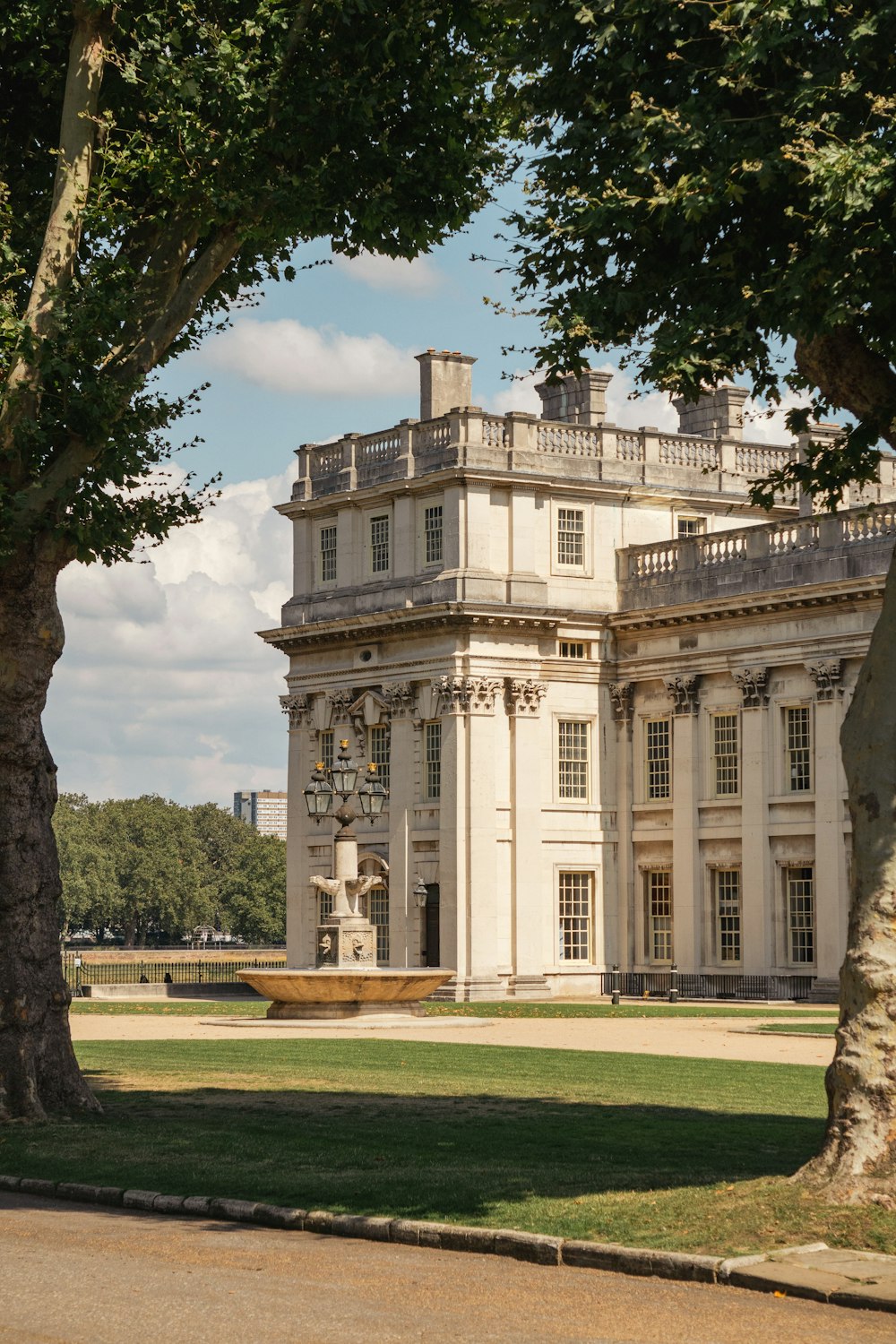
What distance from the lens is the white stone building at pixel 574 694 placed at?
58.2 meters

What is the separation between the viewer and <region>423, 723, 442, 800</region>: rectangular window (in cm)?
6203

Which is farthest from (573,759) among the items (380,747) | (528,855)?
(380,747)

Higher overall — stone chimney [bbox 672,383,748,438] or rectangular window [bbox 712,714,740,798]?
stone chimney [bbox 672,383,748,438]

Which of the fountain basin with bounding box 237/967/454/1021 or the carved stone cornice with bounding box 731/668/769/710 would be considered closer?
the fountain basin with bounding box 237/967/454/1021

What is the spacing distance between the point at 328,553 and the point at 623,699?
1048cm

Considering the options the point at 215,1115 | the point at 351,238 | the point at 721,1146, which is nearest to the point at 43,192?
the point at 351,238

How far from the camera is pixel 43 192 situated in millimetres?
22344

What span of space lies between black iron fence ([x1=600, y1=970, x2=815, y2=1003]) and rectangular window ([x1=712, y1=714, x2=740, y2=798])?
511 centimetres

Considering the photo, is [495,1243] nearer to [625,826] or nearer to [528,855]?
[528,855]

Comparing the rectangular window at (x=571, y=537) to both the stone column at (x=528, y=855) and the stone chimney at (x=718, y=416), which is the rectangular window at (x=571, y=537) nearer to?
the stone column at (x=528, y=855)

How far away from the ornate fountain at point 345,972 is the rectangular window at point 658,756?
18.9m

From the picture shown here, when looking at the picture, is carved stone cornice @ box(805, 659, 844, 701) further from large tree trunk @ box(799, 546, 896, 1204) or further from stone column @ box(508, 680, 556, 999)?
large tree trunk @ box(799, 546, 896, 1204)

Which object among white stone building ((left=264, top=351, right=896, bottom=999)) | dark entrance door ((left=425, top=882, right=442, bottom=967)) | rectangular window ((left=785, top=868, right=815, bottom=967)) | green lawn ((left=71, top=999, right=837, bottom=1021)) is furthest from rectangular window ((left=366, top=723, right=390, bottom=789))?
rectangular window ((left=785, top=868, right=815, bottom=967))

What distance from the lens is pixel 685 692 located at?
60.8 metres
